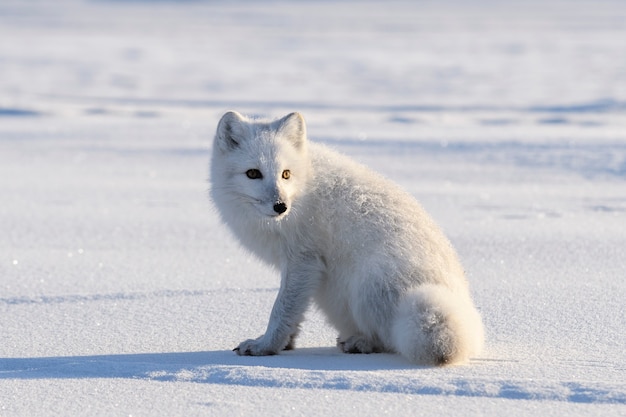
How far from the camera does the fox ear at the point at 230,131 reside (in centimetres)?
328

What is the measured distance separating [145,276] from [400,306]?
1532 mm

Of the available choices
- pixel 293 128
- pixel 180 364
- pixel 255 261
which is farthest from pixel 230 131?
pixel 255 261

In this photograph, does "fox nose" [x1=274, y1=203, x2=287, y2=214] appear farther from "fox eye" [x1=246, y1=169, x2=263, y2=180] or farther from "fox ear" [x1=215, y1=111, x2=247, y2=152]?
"fox ear" [x1=215, y1=111, x2=247, y2=152]

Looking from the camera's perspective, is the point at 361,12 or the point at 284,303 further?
the point at 361,12

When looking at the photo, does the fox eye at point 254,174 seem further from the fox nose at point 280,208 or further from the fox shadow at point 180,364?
the fox shadow at point 180,364

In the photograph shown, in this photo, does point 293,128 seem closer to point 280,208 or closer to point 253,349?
point 280,208

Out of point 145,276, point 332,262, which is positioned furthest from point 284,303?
point 145,276

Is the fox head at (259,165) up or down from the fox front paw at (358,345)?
up

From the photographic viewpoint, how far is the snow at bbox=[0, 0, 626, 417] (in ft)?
8.56

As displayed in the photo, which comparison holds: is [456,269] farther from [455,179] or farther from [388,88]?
[388,88]

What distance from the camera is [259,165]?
3.15m

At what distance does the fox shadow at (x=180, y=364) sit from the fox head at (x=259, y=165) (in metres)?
0.45

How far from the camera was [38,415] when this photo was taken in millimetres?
2404

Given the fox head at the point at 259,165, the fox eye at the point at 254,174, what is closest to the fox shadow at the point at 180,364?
the fox head at the point at 259,165
